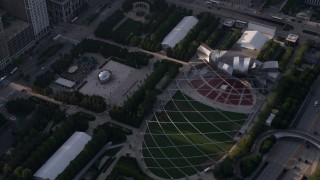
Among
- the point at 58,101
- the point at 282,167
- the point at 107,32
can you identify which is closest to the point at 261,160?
the point at 282,167

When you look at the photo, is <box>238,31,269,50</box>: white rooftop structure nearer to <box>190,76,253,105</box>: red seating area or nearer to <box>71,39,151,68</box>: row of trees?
<box>190,76,253,105</box>: red seating area

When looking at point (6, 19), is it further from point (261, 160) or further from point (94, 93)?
point (261, 160)

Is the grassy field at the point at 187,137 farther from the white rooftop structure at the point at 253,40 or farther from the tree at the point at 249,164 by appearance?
the white rooftop structure at the point at 253,40

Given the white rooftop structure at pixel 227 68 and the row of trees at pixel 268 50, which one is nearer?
the white rooftop structure at pixel 227 68

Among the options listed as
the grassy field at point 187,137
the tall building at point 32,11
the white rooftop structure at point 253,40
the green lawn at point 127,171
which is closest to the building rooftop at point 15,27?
the tall building at point 32,11

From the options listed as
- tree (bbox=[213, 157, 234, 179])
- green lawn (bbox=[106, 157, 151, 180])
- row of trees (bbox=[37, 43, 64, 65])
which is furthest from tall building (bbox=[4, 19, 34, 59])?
tree (bbox=[213, 157, 234, 179])

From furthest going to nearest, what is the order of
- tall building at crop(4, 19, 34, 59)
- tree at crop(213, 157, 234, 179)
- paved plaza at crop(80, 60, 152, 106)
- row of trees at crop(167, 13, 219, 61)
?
row of trees at crop(167, 13, 219, 61) → tall building at crop(4, 19, 34, 59) → paved plaza at crop(80, 60, 152, 106) → tree at crop(213, 157, 234, 179)

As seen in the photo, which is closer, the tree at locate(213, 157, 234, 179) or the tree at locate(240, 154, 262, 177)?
the tree at locate(213, 157, 234, 179)
